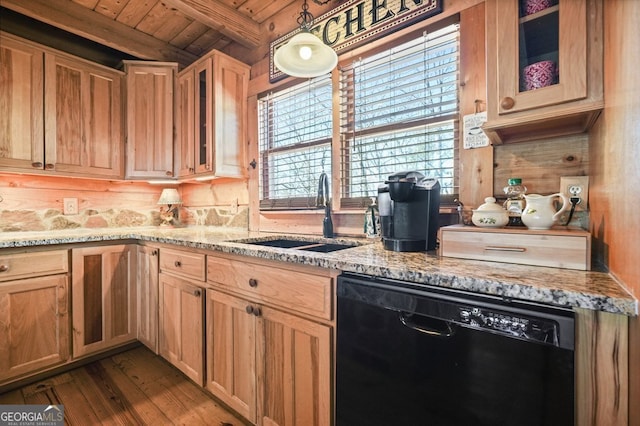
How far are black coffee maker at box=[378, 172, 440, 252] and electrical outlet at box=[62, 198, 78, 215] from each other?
274 centimetres

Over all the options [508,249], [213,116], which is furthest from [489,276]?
[213,116]

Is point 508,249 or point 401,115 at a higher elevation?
point 401,115

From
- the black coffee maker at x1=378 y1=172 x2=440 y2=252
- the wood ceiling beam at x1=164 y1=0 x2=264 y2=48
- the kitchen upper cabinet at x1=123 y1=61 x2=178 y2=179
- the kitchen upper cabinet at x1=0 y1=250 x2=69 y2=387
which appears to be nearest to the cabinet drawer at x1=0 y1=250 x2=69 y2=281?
the kitchen upper cabinet at x1=0 y1=250 x2=69 y2=387

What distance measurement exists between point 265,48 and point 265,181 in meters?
1.08

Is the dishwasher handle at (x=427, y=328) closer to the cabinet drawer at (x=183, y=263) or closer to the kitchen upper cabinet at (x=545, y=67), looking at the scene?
the kitchen upper cabinet at (x=545, y=67)

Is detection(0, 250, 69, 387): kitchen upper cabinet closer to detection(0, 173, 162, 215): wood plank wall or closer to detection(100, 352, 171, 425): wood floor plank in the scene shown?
detection(100, 352, 171, 425): wood floor plank

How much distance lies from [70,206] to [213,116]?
1.51m

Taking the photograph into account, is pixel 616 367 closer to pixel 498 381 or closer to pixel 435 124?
pixel 498 381

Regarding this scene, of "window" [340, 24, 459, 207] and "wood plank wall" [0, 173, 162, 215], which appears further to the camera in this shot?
"wood plank wall" [0, 173, 162, 215]

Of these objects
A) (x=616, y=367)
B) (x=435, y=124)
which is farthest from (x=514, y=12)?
(x=616, y=367)

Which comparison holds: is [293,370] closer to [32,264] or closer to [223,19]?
[32,264]

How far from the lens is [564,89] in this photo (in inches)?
36.9

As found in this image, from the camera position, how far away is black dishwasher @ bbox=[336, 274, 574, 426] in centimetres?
67

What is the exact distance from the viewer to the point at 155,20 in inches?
95.3
